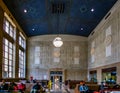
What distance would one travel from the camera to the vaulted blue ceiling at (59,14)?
21.2 m

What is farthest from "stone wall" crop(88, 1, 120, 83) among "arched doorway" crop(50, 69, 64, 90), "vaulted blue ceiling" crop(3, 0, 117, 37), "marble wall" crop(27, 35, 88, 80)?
"arched doorway" crop(50, 69, 64, 90)

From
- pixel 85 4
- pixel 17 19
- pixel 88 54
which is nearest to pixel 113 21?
pixel 85 4

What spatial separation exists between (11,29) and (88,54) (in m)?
14.7

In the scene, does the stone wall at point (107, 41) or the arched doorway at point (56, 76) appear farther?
the arched doorway at point (56, 76)

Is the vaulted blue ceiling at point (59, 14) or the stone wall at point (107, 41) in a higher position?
the vaulted blue ceiling at point (59, 14)

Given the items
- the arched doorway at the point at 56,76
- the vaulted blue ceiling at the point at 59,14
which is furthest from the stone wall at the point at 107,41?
the arched doorway at the point at 56,76

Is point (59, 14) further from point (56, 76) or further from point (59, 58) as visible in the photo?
point (56, 76)

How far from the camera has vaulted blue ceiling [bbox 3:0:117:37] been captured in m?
21.2

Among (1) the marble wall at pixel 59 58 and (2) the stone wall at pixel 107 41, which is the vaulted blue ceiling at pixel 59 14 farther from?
(1) the marble wall at pixel 59 58

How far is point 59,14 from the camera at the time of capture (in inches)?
987

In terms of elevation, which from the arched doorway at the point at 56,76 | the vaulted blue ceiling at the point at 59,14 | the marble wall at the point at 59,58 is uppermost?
the vaulted blue ceiling at the point at 59,14

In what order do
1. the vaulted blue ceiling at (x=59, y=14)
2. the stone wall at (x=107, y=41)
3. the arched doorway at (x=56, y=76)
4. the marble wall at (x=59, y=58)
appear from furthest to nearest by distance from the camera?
the arched doorway at (x=56, y=76), the marble wall at (x=59, y=58), the vaulted blue ceiling at (x=59, y=14), the stone wall at (x=107, y=41)

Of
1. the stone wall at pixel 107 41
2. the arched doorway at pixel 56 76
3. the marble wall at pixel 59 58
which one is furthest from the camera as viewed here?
the arched doorway at pixel 56 76

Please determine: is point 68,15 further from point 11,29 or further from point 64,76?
point 64,76
